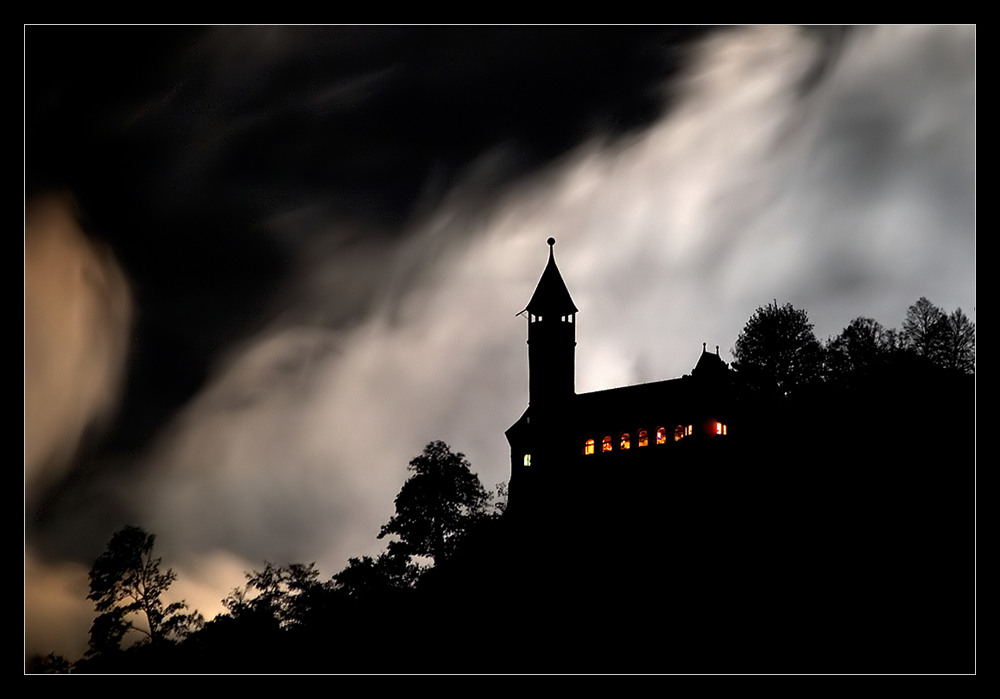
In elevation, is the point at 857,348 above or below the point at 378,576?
Result: above

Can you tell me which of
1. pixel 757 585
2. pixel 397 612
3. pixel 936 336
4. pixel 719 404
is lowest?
pixel 397 612

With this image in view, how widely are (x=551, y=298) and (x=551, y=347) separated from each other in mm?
3718

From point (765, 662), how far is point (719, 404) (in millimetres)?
28223

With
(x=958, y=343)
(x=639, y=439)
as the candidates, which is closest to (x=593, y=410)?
(x=639, y=439)

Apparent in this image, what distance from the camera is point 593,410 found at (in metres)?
62.7

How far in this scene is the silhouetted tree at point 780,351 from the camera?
65688mm

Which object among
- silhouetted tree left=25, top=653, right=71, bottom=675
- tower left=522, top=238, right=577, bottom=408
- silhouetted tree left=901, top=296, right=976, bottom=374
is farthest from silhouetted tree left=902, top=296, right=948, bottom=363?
silhouetted tree left=25, top=653, right=71, bottom=675

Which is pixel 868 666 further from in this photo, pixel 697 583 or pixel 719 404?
pixel 719 404

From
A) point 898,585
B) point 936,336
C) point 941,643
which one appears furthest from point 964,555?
point 936,336

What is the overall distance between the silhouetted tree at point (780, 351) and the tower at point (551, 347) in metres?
13.4

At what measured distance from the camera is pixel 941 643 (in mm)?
31750

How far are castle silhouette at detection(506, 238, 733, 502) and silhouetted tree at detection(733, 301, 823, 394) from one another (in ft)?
14.8

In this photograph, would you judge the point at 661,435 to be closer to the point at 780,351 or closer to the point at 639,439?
the point at 639,439

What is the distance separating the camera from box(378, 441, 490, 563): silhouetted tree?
198 feet
